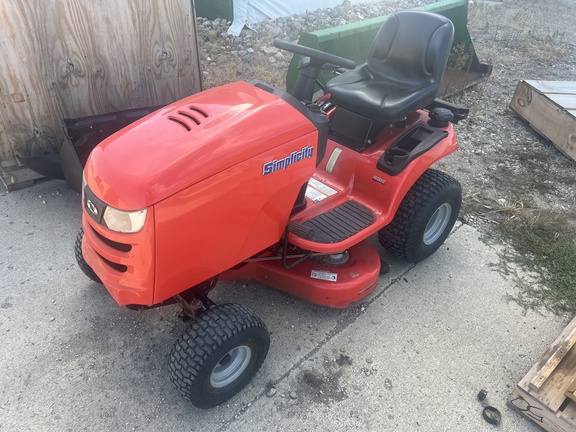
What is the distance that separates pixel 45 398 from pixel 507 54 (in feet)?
22.0

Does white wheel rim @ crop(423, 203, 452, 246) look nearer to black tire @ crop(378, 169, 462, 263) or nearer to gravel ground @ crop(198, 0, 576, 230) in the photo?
black tire @ crop(378, 169, 462, 263)

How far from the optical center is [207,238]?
1.83m

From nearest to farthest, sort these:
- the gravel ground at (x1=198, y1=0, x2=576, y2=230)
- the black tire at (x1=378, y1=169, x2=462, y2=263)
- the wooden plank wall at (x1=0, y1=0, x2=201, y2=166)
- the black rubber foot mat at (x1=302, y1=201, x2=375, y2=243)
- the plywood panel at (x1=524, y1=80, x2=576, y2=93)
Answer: the black rubber foot mat at (x1=302, y1=201, x2=375, y2=243)
the black tire at (x1=378, y1=169, x2=462, y2=263)
the wooden plank wall at (x1=0, y1=0, x2=201, y2=166)
the gravel ground at (x1=198, y1=0, x2=576, y2=230)
the plywood panel at (x1=524, y1=80, x2=576, y2=93)

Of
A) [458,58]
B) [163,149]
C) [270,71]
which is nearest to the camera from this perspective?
[163,149]

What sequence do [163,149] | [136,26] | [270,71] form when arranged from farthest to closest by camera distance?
[270,71] < [136,26] < [163,149]

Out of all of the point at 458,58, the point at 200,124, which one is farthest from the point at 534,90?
the point at 200,124

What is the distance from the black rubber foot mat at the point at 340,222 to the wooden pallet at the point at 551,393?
102 cm

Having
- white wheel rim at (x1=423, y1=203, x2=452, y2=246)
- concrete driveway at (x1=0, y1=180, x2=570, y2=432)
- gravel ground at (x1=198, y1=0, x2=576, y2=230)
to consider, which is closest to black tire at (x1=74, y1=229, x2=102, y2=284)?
concrete driveway at (x1=0, y1=180, x2=570, y2=432)

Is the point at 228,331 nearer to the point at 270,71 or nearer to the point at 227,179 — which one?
the point at 227,179

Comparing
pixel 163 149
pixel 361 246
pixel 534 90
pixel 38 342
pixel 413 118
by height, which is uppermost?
pixel 163 149

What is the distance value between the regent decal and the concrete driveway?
93 centimetres

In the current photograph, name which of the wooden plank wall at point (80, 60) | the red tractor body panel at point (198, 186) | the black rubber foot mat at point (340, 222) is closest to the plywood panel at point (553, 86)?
the black rubber foot mat at point (340, 222)

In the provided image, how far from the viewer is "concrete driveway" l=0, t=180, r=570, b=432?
207 cm

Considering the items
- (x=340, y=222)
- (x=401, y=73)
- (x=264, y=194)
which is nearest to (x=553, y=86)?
(x=401, y=73)
